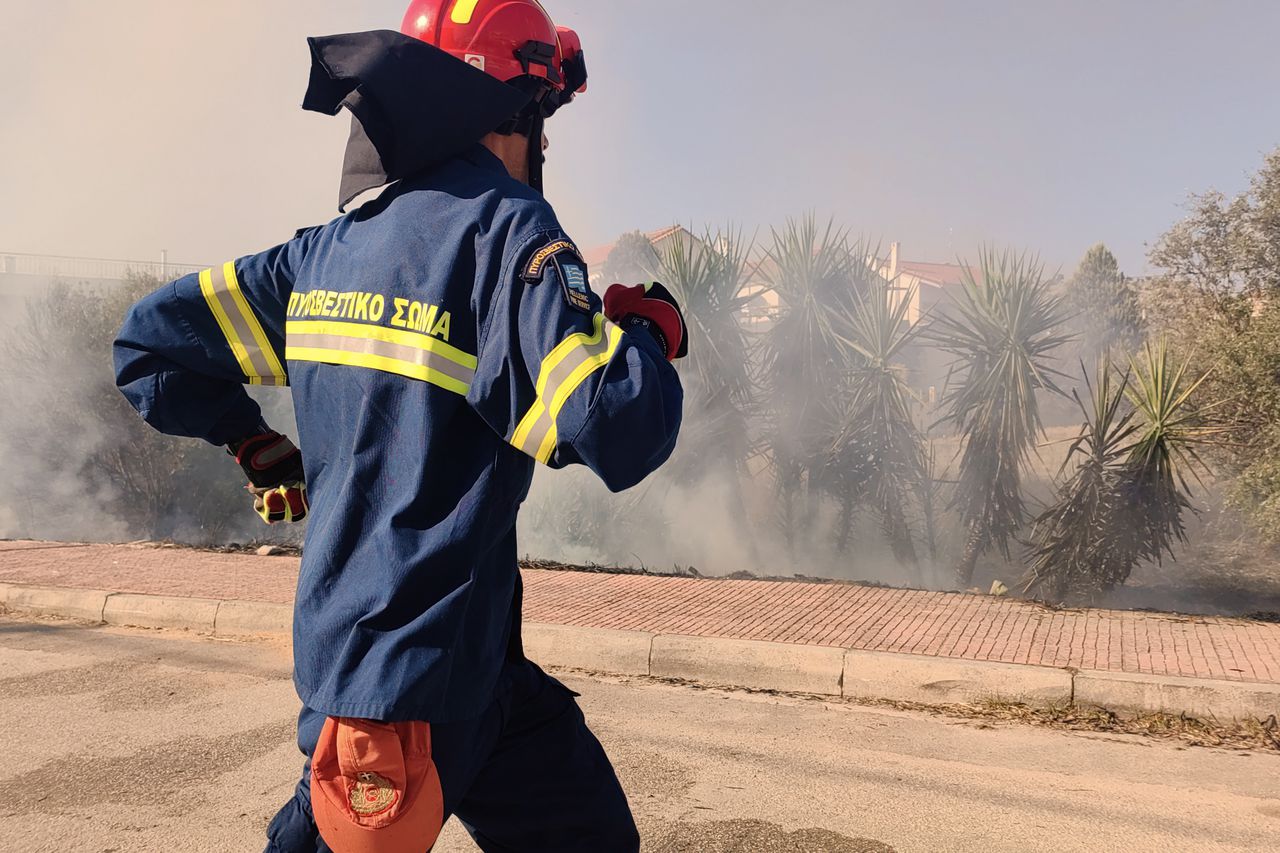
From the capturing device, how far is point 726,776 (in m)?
3.95

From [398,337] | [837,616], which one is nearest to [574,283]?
[398,337]

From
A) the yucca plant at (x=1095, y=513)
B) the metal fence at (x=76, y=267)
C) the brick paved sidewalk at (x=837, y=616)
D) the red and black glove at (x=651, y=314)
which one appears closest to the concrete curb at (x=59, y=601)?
the brick paved sidewalk at (x=837, y=616)

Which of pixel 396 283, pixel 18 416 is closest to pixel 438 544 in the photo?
pixel 396 283

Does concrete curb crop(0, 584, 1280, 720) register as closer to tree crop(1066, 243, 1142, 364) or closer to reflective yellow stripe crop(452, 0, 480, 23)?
reflective yellow stripe crop(452, 0, 480, 23)

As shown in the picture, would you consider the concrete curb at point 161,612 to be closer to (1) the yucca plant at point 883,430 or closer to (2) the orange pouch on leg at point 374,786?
(2) the orange pouch on leg at point 374,786

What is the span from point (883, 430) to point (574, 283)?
967cm

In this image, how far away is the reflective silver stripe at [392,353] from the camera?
1.43 meters

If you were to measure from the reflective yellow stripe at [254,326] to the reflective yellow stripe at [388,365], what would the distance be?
0.81ft

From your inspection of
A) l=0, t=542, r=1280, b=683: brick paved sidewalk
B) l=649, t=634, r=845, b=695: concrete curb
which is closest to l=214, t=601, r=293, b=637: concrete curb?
l=0, t=542, r=1280, b=683: brick paved sidewalk

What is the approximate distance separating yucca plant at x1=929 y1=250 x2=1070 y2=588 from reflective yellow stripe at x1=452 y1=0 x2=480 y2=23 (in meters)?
8.65

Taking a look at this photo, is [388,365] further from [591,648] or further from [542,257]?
[591,648]

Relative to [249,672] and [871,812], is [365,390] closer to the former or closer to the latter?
[871,812]

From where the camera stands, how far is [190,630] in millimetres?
6668

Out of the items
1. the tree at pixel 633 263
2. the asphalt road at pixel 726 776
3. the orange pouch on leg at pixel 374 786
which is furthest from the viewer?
the tree at pixel 633 263
